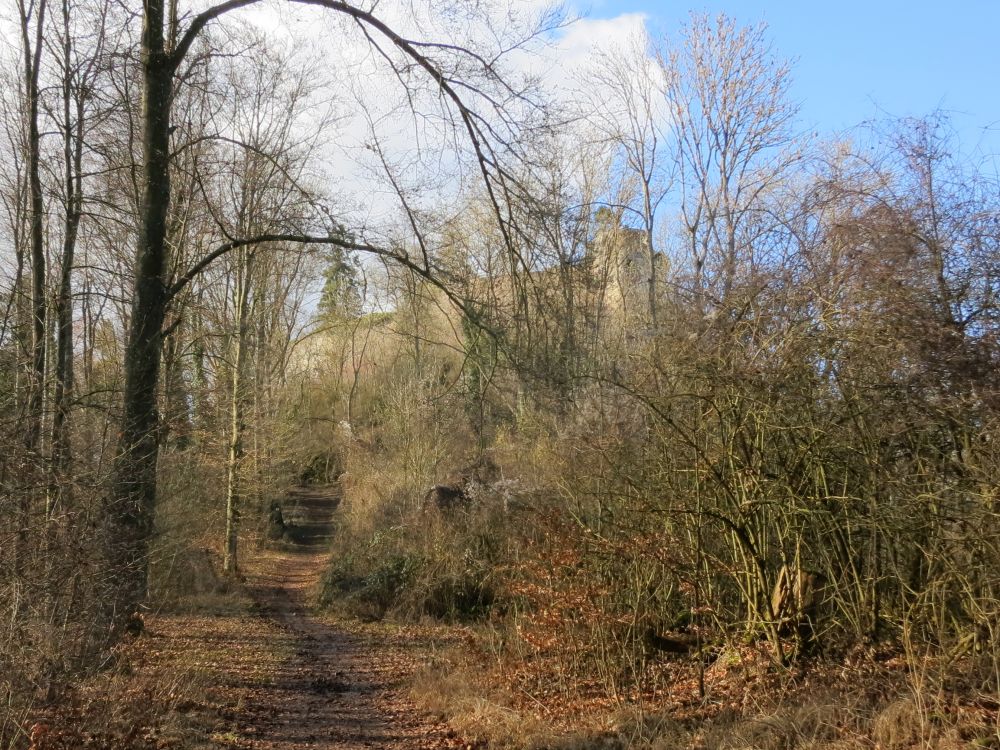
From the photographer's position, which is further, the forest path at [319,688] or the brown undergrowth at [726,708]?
the forest path at [319,688]

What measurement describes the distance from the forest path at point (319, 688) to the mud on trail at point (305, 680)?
0.5 inches

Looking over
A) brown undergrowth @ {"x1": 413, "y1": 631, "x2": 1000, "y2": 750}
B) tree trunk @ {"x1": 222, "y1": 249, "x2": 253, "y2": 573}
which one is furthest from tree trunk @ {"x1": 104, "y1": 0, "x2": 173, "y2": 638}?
tree trunk @ {"x1": 222, "y1": 249, "x2": 253, "y2": 573}

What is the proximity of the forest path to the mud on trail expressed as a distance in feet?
0.04

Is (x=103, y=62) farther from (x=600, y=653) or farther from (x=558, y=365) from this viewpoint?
(x=600, y=653)

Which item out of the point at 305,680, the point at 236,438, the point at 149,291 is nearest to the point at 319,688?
the point at 305,680

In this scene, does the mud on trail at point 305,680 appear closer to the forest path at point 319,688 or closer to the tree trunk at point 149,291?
the forest path at point 319,688

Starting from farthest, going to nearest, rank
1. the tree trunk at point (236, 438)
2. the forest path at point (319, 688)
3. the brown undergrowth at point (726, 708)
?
the tree trunk at point (236, 438) → the forest path at point (319, 688) → the brown undergrowth at point (726, 708)

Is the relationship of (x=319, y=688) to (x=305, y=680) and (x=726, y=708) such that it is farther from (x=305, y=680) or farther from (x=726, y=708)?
(x=726, y=708)

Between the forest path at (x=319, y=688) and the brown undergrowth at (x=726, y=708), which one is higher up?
the brown undergrowth at (x=726, y=708)

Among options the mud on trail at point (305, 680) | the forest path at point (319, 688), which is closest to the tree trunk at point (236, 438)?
the mud on trail at point (305, 680)

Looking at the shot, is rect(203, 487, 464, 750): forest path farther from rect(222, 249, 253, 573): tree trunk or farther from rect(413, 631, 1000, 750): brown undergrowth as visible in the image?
rect(222, 249, 253, 573): tree trunk

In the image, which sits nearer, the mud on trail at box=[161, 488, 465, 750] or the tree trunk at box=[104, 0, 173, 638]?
the mud on trail at box=[161, 488, 465, 750]

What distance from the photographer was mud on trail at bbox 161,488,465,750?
27.0ft

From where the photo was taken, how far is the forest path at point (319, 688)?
8.19 meters
